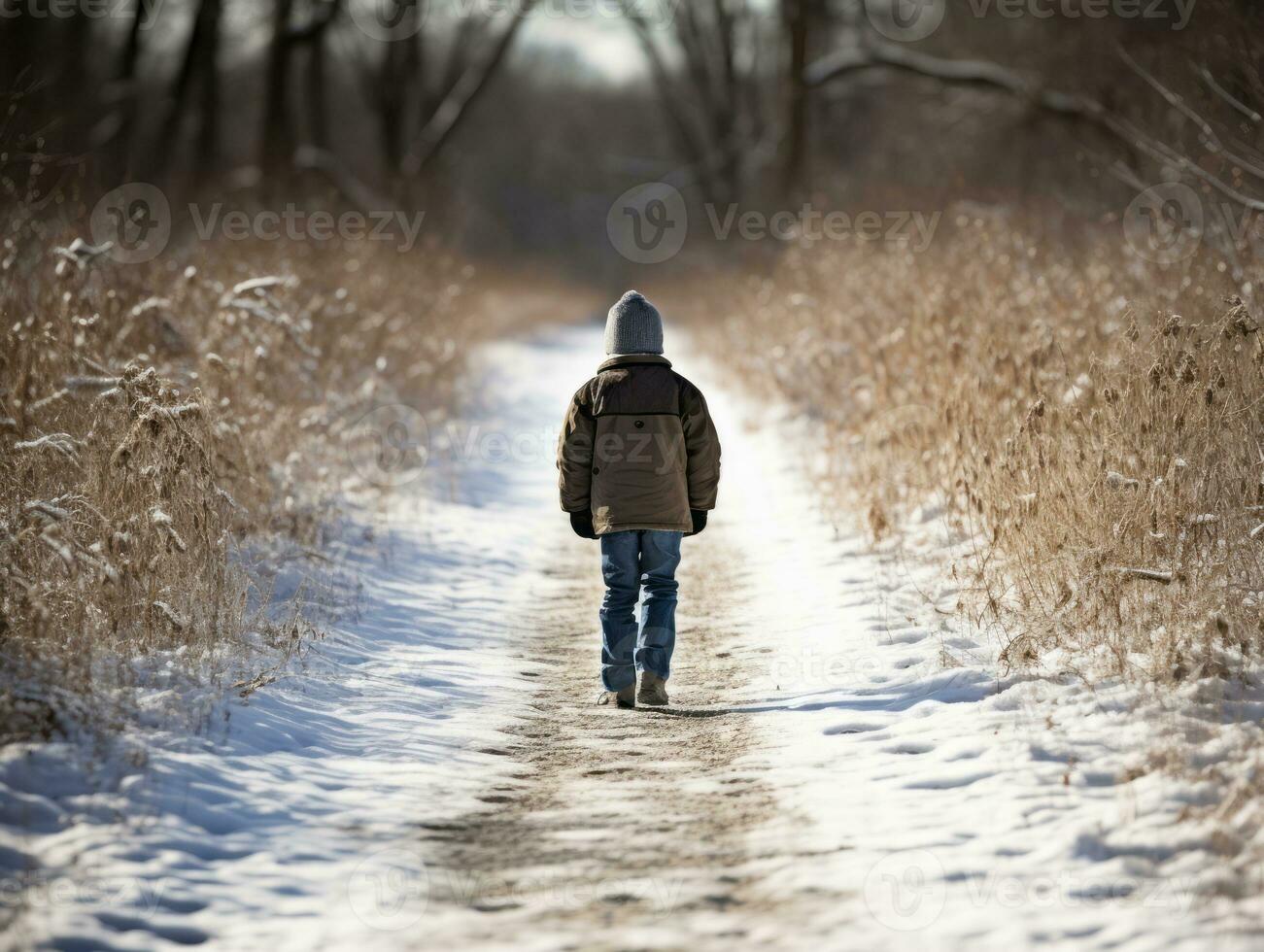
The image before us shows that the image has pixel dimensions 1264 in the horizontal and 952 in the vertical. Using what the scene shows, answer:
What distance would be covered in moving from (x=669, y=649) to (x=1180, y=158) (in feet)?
18.5

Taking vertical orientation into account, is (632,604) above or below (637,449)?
below

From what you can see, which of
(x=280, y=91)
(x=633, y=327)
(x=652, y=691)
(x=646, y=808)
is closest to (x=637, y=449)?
(x=633, y=327)

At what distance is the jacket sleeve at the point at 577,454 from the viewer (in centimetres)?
556

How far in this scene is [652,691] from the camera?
5.45m

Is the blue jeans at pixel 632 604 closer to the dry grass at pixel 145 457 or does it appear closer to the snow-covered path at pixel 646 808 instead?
the snow-covered path at pixel 646 808

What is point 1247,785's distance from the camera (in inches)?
148

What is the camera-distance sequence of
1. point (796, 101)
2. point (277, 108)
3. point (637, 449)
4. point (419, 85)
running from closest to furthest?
1. point (637, 449)
2. point (277, 108)
3. point (796, 101)
4. point (419, 85)

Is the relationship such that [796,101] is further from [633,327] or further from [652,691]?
[652,691]

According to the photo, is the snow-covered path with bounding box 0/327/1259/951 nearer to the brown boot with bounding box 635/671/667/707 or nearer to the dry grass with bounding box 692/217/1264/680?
the brown boot with bounding box 635/671/667/707

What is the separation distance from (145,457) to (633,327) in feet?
7.74

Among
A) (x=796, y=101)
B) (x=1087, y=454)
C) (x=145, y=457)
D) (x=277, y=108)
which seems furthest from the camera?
(x=796, y=101)

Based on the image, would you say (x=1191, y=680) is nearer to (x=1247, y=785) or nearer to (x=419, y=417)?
(x=1247, y=785)

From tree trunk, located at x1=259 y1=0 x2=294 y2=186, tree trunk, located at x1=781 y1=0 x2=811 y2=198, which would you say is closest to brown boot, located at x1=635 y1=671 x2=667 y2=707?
tree trunk, located at x1=259 y1=0 x2=294 y2=186

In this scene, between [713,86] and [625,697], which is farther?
[713,86]
